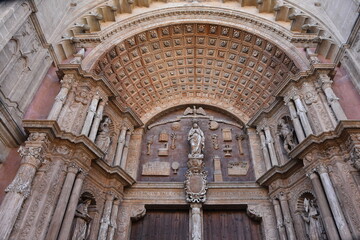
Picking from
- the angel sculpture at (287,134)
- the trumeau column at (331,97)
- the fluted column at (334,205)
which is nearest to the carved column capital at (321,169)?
the fluted column at (334,205)

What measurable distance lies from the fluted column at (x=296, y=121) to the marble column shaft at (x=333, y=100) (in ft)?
3.12

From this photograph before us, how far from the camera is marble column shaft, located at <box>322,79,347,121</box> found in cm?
675

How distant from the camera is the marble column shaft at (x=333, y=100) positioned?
6.75 meters

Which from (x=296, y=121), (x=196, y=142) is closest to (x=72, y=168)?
(x=196, y=142)

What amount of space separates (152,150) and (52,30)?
5.30m

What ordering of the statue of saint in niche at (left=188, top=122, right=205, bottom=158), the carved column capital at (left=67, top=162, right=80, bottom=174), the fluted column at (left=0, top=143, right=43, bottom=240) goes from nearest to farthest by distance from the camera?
the fluted column at (left=0, top=143, right=43, bottom=240), the carved column capital at (left=67, top=162, right=80, bottom=174), the statue of saint in niche at (left=188, top=122, right=205, bottom=158)

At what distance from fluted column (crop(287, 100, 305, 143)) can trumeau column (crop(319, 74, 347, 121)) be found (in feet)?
3.12

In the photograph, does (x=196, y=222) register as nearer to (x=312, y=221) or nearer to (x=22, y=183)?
(x=312, y=221)

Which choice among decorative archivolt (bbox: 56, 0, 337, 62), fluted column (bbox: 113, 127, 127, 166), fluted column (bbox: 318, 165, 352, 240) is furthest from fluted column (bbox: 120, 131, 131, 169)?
fluted column (bbox: 318, 165, 352, 240)

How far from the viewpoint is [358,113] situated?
6.98m

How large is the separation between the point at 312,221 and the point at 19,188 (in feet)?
22.2

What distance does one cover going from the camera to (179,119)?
10.8 metres

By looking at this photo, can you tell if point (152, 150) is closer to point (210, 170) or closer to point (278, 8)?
point (210, 170)

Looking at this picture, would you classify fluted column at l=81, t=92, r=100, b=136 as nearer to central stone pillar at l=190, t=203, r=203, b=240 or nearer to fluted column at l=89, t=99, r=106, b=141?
fluted column at l=89, t=99, r=106, b=141
